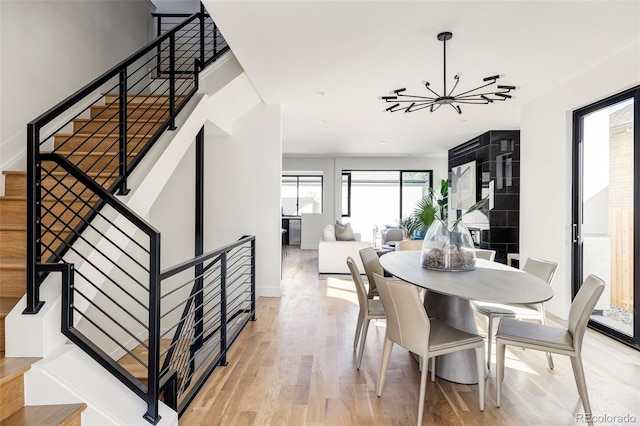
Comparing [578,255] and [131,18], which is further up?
[131,18]

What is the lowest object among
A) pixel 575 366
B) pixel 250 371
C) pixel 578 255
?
pixel 250 371

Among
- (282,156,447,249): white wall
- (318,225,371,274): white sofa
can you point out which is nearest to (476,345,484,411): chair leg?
(318,225,371,274): white sofa

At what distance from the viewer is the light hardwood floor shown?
197 centimetres

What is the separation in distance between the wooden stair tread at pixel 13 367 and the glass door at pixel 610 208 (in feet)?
14.3

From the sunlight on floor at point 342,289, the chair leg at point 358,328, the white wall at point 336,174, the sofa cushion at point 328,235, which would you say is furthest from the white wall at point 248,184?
the white wall at point 336,174

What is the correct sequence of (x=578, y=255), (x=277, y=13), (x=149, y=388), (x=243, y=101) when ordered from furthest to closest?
(x=243, y=101), (x=578, y=255), (x=277, y=13), (x=149, y=388)

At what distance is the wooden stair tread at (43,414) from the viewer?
52.4 inches

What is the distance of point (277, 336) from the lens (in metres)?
3.25

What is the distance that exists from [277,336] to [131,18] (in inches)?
174

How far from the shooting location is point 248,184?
4.65m

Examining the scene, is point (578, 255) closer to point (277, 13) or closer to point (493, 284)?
point (493, 284)

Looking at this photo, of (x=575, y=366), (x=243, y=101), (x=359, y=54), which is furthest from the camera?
(x=243, y=101)

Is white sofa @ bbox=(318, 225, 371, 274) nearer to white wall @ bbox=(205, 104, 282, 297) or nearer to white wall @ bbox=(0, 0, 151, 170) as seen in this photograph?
white wall @ bbox=(205, 104, 282, 297)

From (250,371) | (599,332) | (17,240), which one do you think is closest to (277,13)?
(17,240)
